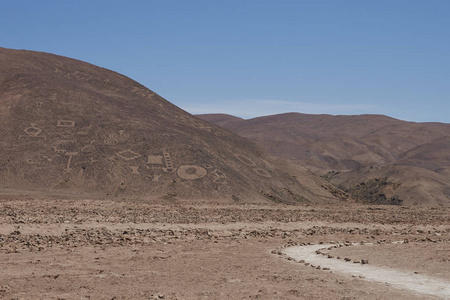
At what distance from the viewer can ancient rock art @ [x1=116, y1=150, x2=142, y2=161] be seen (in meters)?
46.5

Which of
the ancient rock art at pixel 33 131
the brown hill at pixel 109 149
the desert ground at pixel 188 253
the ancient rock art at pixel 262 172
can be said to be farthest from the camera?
the ancient rock art at pixel 262 172

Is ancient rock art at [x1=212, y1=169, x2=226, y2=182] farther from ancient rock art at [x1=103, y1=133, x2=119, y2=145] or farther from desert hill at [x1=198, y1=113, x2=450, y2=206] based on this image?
desert hill at [x1=198, y1=113, x2=450, y2=206]

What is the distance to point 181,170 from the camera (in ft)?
151

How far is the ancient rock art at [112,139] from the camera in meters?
47.9

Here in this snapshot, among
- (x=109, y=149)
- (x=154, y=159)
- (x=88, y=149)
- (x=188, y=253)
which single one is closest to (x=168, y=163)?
(x=154, y=159)

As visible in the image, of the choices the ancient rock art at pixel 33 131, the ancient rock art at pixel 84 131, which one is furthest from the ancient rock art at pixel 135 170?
the ancient rock art at pixel 33 131

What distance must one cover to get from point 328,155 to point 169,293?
138448 mm

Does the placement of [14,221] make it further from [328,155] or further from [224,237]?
[328,155]

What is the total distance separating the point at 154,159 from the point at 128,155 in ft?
7.07

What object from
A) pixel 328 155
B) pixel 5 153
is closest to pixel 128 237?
pixel 5 153

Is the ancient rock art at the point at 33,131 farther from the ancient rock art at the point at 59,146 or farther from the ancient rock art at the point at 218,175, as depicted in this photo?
the ancient rock art at the point at 218,175

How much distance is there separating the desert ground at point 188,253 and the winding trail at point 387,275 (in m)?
0.35

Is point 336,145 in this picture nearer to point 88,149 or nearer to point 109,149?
point 109,149

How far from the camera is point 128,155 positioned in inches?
1845
